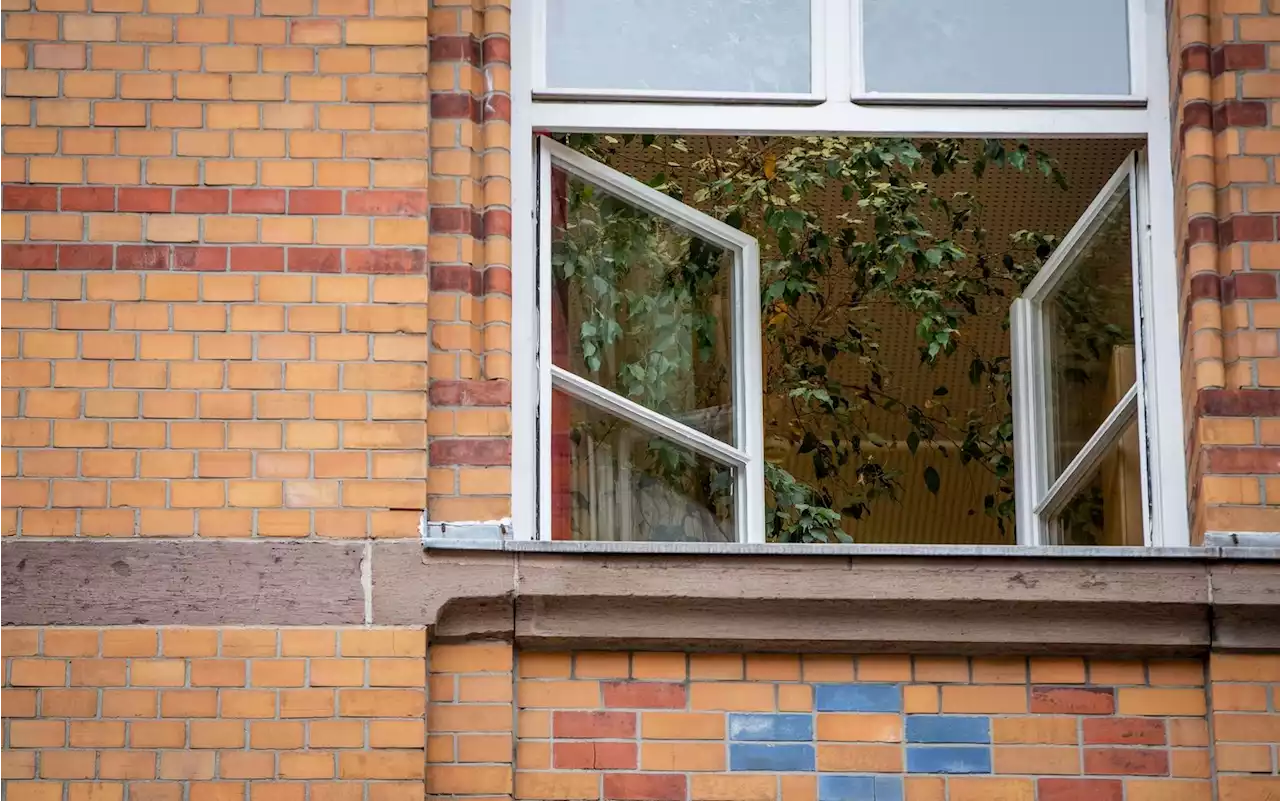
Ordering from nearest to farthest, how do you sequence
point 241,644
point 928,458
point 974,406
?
point 241,644, point 974,406, point 928,458

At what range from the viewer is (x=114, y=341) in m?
4.38

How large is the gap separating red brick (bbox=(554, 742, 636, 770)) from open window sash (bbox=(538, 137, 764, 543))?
0.58m

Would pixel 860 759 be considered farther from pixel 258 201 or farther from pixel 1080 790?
pixel 258 201

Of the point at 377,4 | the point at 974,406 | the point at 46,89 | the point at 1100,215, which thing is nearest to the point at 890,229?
the point at 974,406

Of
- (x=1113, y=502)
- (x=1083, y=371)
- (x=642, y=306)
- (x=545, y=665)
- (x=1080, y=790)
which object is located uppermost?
(x=642, y=306)

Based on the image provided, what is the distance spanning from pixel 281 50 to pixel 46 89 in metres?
0.61

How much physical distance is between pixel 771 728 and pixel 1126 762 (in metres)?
0.88

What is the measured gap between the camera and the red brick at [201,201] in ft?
14.6

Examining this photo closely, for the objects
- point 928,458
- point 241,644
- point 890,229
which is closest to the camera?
point 241,644

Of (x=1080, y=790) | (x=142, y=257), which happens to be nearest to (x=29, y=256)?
(x=142, y=257)

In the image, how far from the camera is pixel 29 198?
4449 mm

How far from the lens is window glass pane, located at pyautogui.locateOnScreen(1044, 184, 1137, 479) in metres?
4.95

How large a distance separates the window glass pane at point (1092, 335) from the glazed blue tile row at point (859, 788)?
4.39ft

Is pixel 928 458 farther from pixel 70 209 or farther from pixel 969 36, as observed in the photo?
pixel 70 209
